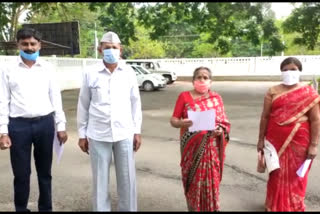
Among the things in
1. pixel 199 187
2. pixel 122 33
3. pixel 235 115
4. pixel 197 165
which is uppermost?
pixel 122 33

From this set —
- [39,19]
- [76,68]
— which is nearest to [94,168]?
[76,68]

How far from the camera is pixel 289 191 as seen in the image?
2992 millimetres

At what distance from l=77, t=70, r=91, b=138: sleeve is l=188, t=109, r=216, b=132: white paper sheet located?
0.85 meters

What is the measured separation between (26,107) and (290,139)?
7.25 feet

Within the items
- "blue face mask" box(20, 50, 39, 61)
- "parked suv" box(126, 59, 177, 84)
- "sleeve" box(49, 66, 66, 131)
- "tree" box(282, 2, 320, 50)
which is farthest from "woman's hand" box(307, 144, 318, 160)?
"parked suv" box(126, 59, 177, 84)

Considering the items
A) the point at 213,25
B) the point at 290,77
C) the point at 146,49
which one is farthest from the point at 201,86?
the point at 146,49

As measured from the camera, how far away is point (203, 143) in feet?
9.73

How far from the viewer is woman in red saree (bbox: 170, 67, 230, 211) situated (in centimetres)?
294

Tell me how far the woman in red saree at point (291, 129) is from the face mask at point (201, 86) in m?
0.55

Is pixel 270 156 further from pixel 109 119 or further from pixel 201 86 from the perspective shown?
pixel 109 119

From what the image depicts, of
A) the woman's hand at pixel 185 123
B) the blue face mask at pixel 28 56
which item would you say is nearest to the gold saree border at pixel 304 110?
the woman's hand at pixel 185 123

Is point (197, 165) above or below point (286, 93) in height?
below

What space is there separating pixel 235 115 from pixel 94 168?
25.4ft

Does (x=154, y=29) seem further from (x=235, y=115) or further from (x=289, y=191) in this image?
(x=289, y=191)
